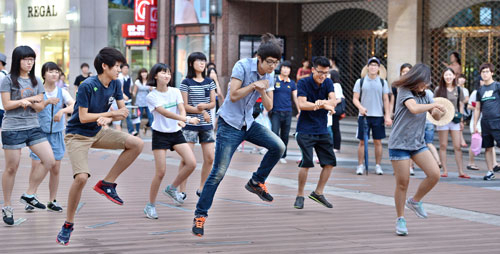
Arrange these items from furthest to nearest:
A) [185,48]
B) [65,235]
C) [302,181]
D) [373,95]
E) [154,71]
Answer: [185,48], [373,95], [302,181], [154,71], [65,235]

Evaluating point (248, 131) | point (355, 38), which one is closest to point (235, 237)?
point (248, 131)

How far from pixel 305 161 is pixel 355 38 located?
1437cm

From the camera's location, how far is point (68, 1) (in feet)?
100

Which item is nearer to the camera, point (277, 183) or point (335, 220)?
point (335, 220)

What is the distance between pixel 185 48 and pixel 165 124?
53.9 ft

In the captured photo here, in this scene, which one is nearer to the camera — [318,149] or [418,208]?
[418,208]

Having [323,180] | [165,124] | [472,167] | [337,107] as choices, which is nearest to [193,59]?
[165,124]

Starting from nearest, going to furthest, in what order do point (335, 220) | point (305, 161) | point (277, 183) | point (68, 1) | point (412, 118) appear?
point (412, 118)
point (335, 220)
point (305, 161)
point (277, 183)
point (68, 1)

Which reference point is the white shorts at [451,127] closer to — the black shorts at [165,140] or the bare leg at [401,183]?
the bare leg at [401,183]

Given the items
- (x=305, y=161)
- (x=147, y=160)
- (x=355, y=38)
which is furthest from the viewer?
(x=355, y=38)

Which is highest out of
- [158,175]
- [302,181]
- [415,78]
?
[415,78]

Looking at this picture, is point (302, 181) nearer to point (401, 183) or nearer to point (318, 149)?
point (318, 149)

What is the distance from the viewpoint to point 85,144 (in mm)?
7512

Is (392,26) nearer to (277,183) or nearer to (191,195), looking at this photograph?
(277,183)
